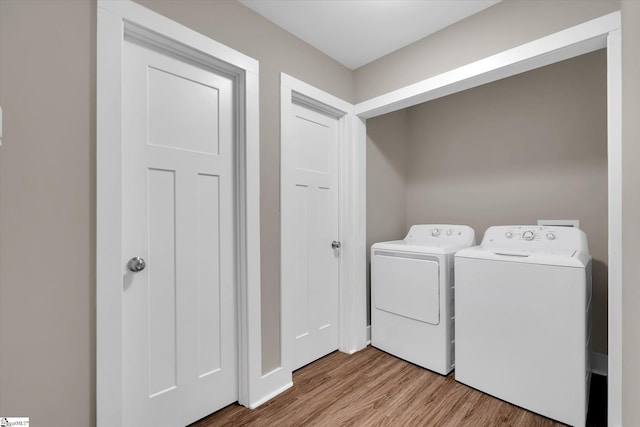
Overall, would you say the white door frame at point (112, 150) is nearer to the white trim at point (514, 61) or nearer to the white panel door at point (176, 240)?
the white panel door at point (176, 240)

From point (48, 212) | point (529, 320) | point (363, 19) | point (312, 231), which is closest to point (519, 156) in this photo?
point (529, 320)

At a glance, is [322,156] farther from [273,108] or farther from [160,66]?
[160,66]

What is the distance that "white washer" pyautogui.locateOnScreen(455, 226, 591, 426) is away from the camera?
1.53m

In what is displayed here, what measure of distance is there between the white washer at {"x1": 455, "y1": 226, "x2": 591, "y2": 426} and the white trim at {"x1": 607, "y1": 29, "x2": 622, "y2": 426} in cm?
12

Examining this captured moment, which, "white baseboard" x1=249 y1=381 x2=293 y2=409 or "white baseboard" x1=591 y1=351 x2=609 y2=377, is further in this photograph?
"white baseboard" x1=591 y1=351 x2=609 y2=377

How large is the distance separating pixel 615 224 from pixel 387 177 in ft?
5.63

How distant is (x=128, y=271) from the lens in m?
1.39

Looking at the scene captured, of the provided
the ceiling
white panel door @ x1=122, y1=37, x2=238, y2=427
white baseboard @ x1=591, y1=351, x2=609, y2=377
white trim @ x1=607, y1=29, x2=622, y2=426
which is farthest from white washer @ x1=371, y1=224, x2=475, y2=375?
the ceiling

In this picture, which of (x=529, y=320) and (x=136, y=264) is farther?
(x=529, y=320)

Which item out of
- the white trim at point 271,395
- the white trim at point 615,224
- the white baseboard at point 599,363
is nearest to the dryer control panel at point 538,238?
the white trim at point 615,224

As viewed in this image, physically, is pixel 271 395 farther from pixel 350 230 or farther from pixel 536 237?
pixel 536 237

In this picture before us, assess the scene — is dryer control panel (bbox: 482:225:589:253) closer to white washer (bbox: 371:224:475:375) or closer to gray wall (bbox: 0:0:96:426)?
white washer (bbox: 371:224:475:375)

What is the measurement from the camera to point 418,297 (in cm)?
217

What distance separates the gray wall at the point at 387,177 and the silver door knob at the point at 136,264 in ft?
5.82
